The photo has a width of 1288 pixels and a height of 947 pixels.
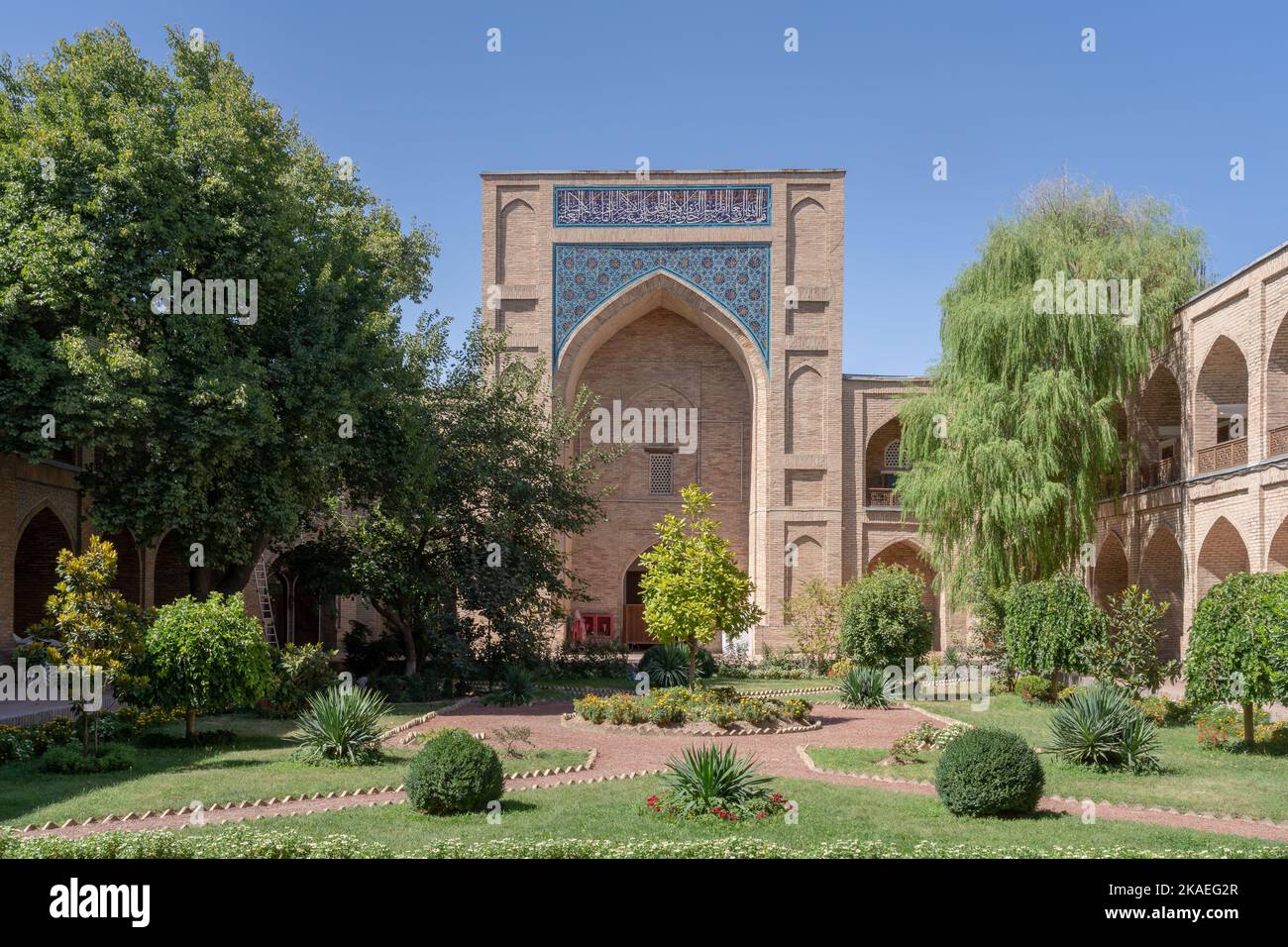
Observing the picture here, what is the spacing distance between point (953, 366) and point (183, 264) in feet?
46.6

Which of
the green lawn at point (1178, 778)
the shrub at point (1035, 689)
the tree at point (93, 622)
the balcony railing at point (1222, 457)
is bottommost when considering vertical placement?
the shrub at point (1035, 689)

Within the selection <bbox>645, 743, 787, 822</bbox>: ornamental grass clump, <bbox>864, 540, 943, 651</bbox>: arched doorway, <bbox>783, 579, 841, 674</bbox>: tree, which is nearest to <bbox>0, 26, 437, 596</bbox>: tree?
<bbox>645, 743, 787, 822</bbox>: ornamental grass clump

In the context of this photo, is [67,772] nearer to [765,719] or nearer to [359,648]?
[765,719]

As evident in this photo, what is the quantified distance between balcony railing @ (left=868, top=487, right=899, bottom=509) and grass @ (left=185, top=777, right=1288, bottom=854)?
63.6 ft

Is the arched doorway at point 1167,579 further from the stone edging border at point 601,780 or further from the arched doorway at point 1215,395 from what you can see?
the stone edging border at point 601,780

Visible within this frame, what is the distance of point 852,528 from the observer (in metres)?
28.5

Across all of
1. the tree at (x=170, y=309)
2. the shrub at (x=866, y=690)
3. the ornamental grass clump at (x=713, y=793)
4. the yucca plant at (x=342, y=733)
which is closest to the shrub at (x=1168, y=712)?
the shrub at (x=866, y=690)

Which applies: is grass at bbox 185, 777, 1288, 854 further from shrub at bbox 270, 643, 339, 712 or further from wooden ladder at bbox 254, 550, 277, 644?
wooden ladder at bbox 254, 550, 277, 644

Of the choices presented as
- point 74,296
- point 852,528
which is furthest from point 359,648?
point 852,528

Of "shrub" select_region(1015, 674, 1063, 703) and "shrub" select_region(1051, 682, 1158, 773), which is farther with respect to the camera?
"shrub" select_region(1015, 674, 1063, 703)

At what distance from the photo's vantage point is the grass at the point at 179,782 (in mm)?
9258

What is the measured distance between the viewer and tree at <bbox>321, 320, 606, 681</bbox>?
19875mm

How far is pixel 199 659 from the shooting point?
12.3 m

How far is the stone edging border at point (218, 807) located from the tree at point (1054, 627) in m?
11.0
